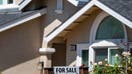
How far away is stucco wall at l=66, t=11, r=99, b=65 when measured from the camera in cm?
1956

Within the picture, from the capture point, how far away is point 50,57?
2111 cm

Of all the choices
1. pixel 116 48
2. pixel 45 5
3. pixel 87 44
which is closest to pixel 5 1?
pixel 45 5

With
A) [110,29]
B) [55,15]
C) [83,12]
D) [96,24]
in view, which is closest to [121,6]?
[110,29]

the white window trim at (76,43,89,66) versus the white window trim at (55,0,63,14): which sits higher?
the white window trim at (55,0,63,14)

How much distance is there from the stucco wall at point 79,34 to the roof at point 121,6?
3.74ft

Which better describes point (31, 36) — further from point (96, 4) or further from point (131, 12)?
point (131, 12)

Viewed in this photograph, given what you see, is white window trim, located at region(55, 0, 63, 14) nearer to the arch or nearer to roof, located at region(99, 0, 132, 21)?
the arch

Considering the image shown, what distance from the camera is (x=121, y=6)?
1780 cm

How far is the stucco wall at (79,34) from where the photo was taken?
19.6m

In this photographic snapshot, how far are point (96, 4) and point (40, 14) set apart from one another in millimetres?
3598

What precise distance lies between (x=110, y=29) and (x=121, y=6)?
1269mm

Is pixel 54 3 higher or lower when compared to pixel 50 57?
higher

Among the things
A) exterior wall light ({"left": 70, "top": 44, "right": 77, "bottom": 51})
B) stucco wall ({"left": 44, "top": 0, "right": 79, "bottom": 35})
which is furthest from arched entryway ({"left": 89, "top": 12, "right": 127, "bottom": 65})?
stucco wall ({"left": 44, "top": 0, "right": 79, "bottom": 35})

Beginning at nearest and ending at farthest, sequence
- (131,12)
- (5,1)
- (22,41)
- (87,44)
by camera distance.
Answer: (131,12), (87,44), (22,41), (5,1)
